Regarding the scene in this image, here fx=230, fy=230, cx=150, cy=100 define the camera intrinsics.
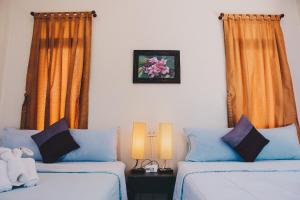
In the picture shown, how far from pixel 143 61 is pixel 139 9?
2.37 feet

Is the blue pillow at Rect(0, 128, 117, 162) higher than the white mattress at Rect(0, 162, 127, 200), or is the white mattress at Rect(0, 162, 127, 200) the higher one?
the blue pillow at Rect(0, 128, 117, 162)

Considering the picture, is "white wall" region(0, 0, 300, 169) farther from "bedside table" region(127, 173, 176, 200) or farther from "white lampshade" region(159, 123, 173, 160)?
"bedside table" region(127, 173, 176, 200)

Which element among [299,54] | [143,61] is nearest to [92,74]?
[143,61]

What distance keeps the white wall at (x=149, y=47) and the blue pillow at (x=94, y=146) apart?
274 millimetres

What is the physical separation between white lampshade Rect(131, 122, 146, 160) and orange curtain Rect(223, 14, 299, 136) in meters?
1.08

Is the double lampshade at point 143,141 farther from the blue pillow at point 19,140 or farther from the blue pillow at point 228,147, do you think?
the blue pillow at point 19,140

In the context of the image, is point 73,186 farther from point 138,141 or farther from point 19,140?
point 19,140

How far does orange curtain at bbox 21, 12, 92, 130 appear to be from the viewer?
2762mm

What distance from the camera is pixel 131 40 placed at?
2.99m

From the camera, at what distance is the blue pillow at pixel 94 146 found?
2.40 meters

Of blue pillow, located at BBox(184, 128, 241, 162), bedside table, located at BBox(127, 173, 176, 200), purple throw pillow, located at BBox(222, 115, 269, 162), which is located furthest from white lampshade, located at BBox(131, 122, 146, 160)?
purple throw pillow, located at BBox(222, 115, 269, 162)

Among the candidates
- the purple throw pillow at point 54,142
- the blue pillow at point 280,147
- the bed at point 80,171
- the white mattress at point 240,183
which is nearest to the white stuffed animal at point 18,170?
the bed at point 80,171

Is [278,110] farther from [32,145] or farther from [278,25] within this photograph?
[32,145]

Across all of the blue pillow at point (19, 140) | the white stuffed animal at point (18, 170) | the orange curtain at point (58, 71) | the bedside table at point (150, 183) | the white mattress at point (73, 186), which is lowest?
the bedside table at point (150, 183)
